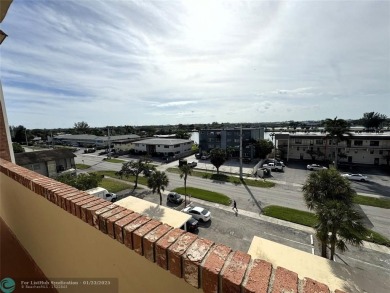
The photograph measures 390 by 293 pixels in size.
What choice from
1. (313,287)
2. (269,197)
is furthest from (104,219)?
(269,197)

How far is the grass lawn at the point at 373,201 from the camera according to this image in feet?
76.2

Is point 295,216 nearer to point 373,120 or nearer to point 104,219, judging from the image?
point 104,219

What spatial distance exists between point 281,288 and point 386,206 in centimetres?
3026

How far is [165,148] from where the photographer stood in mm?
54562

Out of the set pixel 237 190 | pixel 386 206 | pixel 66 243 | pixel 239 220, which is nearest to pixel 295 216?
→ pixel 239 220

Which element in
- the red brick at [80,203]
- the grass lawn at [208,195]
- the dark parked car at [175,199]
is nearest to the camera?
the red brick at [80,203]

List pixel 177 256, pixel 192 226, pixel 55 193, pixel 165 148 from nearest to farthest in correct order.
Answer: pixel 177 256 < pixel 55 193 < pixel 192 226 < pixel 165 148

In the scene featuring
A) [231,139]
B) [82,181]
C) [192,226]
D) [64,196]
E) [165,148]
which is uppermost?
[64,196]

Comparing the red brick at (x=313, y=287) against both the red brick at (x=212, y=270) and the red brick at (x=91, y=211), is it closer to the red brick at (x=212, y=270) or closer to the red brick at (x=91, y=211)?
the red brick at (x=212, y=270)

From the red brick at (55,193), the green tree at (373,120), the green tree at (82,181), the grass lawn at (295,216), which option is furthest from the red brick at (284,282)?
the green tree at (373,120)

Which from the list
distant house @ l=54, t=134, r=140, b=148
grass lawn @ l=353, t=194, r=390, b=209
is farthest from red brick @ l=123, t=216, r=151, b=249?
distant house @ l=54, t=134, r=140, b=148

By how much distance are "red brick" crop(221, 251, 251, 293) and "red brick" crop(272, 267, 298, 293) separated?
0.24 m

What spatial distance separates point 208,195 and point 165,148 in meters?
30.0

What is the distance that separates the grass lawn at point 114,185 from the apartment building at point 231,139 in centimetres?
2759
